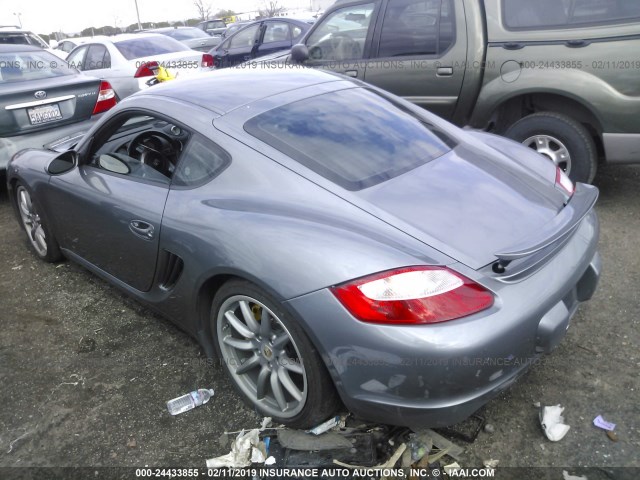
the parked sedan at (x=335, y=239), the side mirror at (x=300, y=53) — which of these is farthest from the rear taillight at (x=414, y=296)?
the side mirror at (x=300, y=53)

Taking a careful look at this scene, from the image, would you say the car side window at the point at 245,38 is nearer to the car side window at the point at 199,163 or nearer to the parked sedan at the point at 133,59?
the parked sedan at the point at 133,59

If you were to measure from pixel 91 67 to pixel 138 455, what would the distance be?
8607 mm

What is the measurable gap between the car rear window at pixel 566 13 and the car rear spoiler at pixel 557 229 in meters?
2.23

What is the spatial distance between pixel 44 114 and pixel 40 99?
0.15 meters

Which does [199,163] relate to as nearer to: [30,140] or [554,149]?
[554,149]

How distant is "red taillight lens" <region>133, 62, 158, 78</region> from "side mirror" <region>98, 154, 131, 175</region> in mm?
5695

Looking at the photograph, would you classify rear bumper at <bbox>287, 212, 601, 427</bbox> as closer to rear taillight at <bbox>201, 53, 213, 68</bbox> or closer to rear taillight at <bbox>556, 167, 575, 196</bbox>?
rear taillight at <bbox>556, 167, 575, 196</bbox>

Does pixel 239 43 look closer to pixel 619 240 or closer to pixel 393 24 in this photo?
pixel 393 24

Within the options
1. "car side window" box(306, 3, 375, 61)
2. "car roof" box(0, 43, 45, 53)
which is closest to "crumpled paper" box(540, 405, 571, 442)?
"car side window" box(306, 3, 375, 61)

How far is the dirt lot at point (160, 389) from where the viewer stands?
2.35m

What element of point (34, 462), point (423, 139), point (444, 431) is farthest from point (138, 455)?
point (423, 139)

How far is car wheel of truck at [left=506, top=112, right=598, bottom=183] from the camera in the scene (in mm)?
4352

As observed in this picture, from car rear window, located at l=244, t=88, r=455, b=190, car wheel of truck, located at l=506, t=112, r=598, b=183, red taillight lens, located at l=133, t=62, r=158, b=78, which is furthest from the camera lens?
red taillight lens, located at l=133, t=62, r=158, b=78

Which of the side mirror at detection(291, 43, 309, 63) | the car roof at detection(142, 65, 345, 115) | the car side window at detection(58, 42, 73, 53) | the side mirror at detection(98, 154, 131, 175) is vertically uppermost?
the car roof at detection(142, 65, 345, 115)
